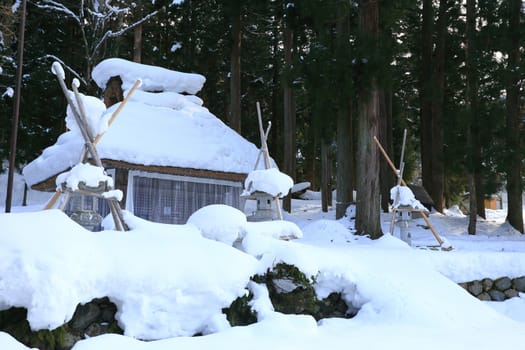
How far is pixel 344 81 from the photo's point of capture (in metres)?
11.6

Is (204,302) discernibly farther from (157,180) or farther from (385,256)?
(157,180)

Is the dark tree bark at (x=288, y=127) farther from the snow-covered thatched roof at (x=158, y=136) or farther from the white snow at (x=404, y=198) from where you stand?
the white snow at (x=404, y=198)

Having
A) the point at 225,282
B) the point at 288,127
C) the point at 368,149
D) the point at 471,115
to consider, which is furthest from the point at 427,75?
the point at 225,282

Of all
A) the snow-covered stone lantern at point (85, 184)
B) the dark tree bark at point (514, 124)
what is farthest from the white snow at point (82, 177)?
the dark tree bark at point (514, 124)

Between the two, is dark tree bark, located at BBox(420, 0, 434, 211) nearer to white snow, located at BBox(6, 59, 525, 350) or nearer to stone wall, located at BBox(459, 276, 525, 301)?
white snow, located at BBox(6, 59, 525, 350)

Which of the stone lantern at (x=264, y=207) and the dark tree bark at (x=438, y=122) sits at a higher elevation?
the dark tree bark at (x=438, y=122)

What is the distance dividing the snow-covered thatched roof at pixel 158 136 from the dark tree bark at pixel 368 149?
2.57m

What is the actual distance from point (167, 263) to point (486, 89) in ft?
42.0

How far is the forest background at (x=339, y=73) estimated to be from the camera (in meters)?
11.8

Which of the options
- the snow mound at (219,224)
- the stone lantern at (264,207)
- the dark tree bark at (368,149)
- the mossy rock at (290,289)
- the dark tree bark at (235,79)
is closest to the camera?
the mossy rock at (290,289)

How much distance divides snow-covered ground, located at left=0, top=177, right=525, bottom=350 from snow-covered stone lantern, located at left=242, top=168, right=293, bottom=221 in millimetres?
1153

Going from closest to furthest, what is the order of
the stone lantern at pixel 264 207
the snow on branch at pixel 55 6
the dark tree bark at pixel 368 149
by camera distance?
the stone lantern at pixel 264 207 < the dark tree bark at pixel 368 149 < the snow on branch at pixel 55 6

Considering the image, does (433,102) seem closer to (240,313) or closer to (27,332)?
(240,313)

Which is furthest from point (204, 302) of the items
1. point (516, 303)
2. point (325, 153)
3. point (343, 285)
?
point (325, 153)
